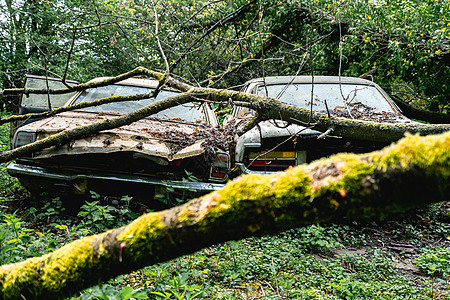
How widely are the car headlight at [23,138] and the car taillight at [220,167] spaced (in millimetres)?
2153

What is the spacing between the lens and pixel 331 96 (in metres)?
5.18

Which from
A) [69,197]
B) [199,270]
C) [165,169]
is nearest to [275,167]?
[165,169]

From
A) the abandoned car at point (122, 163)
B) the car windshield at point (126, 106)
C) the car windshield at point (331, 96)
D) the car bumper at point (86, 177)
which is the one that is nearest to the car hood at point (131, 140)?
the abandoned car at point (122, 163)

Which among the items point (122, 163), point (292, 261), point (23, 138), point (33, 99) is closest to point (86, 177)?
point (122, 163)

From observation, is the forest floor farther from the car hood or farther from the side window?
the side window

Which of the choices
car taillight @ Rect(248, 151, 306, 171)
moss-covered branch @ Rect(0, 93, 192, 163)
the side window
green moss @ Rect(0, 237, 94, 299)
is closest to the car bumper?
moss-covered branch @ Rect(0, 93, 192, 163)

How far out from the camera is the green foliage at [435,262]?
10.9 feet

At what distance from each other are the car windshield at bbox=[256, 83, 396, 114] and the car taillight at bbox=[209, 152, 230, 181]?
1.55 m

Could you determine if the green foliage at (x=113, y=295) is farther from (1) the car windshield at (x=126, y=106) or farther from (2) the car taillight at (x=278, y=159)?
(1) the car windshield at (x=126, y=106)

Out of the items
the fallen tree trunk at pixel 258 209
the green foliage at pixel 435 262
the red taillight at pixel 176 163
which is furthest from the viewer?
the red taillight at pixel 176 163

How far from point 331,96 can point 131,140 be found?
3.26 meters

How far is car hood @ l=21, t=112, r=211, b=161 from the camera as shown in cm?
353

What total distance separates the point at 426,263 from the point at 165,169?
3.08 metres

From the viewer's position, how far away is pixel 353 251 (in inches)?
155
